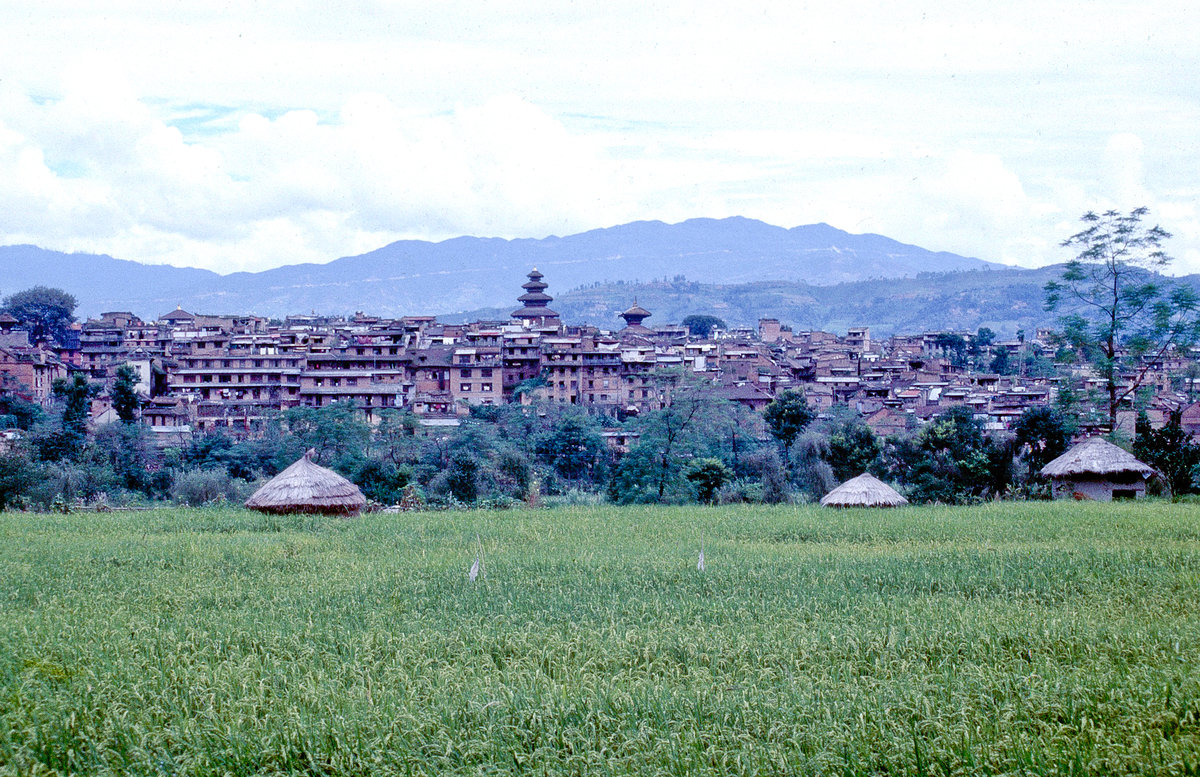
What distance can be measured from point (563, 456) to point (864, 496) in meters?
21.2

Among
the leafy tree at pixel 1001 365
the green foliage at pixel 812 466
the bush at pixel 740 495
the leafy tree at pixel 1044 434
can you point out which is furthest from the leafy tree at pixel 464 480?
the leafy tree at pixel 1001 365

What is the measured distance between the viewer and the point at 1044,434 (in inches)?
1097

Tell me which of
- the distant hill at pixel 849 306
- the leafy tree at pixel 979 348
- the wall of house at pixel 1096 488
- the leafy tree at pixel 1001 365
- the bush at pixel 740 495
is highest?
the distant hill at pixel 849 306

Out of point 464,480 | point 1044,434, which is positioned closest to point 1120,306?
point 1044,434

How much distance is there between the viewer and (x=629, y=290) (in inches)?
7653

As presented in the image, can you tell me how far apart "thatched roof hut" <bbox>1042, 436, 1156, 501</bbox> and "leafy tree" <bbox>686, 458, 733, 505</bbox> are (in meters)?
9.04

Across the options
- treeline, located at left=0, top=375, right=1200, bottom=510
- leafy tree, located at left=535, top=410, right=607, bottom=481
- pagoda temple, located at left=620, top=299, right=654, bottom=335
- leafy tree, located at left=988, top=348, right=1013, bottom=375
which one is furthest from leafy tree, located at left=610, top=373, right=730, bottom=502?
pagoda temple, located at left=620, top=299, right=654, bottom=335

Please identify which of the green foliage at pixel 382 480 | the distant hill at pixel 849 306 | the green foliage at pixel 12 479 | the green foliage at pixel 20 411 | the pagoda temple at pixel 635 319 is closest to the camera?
the green foliage at pixel 12 479

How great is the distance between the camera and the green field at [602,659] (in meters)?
6.11

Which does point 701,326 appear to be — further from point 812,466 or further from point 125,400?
point 812,466

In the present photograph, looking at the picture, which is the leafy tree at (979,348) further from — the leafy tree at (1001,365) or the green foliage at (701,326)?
the green foliage at (701,326)

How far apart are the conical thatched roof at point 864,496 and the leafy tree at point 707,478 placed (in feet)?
22.0

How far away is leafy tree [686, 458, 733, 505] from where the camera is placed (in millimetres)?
28859

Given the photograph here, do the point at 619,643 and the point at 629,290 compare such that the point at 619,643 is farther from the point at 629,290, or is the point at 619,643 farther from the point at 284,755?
the point at 629,290
